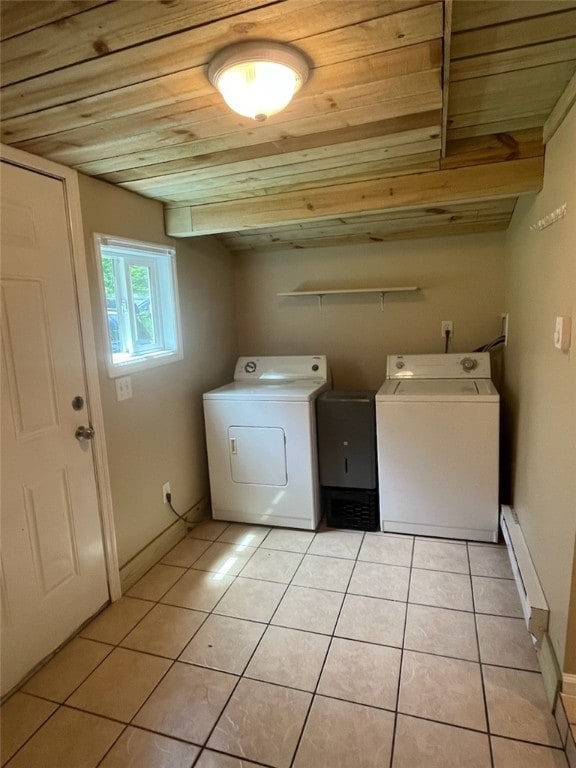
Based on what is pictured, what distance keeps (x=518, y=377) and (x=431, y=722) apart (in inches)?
63.7

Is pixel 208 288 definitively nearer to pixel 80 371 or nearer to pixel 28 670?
pixel 80 371

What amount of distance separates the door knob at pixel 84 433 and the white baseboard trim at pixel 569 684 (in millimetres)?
1965

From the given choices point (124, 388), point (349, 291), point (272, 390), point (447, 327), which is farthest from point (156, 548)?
point (447, 327)

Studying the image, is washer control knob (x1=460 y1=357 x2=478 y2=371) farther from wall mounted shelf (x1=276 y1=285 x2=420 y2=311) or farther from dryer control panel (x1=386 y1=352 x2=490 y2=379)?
wall mounted shelf (x1=276 y1=285 x2=420 y2=311)

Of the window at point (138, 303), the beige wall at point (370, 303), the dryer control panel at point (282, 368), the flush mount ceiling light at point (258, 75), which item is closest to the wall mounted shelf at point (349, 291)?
the beige wall at point (370, 303)

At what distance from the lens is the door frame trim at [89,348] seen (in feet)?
5.90

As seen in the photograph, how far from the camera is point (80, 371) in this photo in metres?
1.92

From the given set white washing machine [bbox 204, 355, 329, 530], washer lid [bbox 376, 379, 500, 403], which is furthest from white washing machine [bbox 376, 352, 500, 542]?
white washing machine [bbox 204, 355, 329, 530]

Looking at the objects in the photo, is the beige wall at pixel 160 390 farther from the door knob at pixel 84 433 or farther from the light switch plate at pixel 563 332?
the light switch plate at pixel 563 332

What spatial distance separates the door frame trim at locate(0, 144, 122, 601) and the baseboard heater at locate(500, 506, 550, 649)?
1807mm

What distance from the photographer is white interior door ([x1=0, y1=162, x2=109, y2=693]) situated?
5.25 ft

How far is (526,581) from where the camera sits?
1.76 meters

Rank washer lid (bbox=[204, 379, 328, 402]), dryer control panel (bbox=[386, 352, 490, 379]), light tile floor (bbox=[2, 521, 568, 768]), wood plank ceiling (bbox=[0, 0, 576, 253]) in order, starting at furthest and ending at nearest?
dryer control panel (bbox=[386, 352, 490, 379]) < washer lid (bbox=[204, 379, 328, 402]) < light tile floor (bbox=[2, 521, 568, 768]) < wood plank ceiling (bbox=[0, 0, 576, 253])

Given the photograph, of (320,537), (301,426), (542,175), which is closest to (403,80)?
(542,175)
